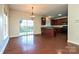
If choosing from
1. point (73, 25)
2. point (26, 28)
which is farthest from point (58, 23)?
point (26, 28)

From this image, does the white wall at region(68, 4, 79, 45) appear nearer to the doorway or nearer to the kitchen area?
the kitchen area

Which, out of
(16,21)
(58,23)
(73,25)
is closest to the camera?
(58,23)

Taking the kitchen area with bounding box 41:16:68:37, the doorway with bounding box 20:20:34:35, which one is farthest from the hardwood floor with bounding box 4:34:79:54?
the kitchen area with bounding box 41:16:68:37

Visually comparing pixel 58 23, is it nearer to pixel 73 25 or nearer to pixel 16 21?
pixel 73 25

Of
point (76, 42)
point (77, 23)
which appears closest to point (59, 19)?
point (77, 23)

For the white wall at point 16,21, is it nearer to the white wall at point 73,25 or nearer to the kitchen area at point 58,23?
the kitchen area at point 58,23

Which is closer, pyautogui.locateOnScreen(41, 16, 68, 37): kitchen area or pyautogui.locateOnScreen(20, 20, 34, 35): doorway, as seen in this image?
pyautogui.locateOnScreen(41, 16, 68, 37): kitchen area

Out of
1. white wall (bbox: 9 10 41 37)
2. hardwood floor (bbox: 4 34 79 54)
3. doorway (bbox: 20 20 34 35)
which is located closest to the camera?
hardwood floor (bbox: 4 34 79 54)

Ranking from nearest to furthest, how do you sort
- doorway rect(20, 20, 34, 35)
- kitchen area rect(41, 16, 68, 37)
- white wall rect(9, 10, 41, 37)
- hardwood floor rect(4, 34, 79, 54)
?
1. hardwood floor rect(4, 34, 79, 54)
2. kitchen area rect(41, 16, 68, 37)
3. doorway rect(20, 20, 34, 35)
4. white wall rect(9, 10, 41, 37)

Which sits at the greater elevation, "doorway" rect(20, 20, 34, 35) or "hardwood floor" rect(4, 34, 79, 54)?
"doorway" rect(20, 20, 34, 35)

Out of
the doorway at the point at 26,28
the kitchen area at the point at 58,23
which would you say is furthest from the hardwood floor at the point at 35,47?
the kitchen area at the point at 58,23
